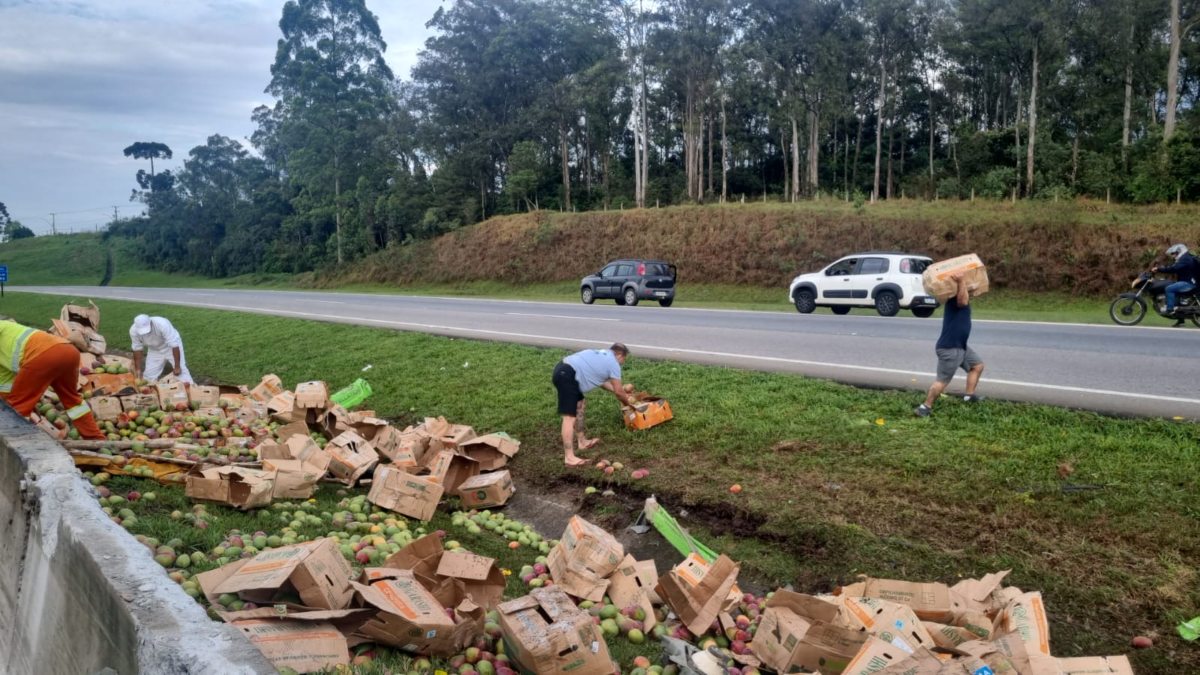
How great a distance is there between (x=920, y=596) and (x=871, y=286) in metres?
17.3

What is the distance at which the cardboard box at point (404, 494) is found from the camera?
7.20 metres

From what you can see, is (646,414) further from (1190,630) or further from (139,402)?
(139,402)

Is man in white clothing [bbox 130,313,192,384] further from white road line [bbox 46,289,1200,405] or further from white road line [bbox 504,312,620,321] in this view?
white road line [bbox 504,312,620,321]

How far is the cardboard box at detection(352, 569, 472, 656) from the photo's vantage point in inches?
158

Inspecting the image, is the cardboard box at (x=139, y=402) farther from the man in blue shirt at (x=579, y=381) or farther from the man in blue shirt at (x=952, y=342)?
the man in blue shirt at (x=952, y=342)

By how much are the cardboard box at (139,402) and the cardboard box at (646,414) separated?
5.61 metres

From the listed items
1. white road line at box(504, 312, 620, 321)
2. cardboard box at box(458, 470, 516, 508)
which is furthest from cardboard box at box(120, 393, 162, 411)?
white road line at box(504, 312, 620, 321)

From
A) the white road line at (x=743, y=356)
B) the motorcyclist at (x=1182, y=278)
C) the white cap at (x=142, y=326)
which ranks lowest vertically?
the white road line at (x=743, y=356)

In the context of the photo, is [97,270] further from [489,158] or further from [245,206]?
[489,158]

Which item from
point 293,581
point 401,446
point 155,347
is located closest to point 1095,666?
point 293,581

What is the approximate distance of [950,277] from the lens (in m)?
8.05

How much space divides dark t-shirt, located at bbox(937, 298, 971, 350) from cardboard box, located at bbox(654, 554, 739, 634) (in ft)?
13.8

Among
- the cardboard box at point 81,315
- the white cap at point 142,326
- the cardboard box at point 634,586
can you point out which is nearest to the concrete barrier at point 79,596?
the cardboard box at point 634,586

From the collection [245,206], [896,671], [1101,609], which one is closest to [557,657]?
[896,671]
